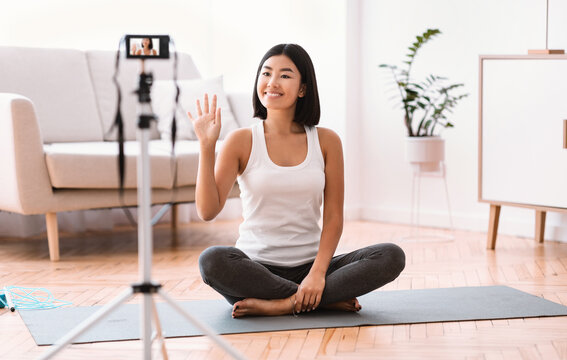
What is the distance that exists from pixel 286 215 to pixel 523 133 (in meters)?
1.53

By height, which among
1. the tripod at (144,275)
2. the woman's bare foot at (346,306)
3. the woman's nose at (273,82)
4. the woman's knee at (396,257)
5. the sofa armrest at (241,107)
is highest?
the woman's nose at (273,82)

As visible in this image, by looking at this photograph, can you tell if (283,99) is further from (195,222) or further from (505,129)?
(195,222)

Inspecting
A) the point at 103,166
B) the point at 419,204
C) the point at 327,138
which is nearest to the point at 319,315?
the point at 327,138

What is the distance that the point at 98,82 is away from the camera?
407 centimetres

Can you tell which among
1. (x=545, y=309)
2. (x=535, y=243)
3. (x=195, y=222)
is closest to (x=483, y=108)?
(x=535, y=243)

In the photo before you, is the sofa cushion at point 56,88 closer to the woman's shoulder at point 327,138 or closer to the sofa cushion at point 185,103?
the sofa cushion at point 185,103

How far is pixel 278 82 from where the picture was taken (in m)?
2.26

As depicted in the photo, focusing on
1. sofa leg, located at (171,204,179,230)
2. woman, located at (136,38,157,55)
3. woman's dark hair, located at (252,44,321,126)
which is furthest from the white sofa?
woman, located at (136,38,157,55)

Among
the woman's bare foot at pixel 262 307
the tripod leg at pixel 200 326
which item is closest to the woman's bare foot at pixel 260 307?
the woman's bare foot at pixel 262 307

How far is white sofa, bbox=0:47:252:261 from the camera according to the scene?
10.4 ft

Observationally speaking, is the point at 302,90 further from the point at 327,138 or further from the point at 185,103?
the point at 185,103

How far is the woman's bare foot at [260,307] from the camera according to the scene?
7.30 feet

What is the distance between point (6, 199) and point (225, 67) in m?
1.85

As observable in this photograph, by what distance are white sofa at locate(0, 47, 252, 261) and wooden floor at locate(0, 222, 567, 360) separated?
255 mm
